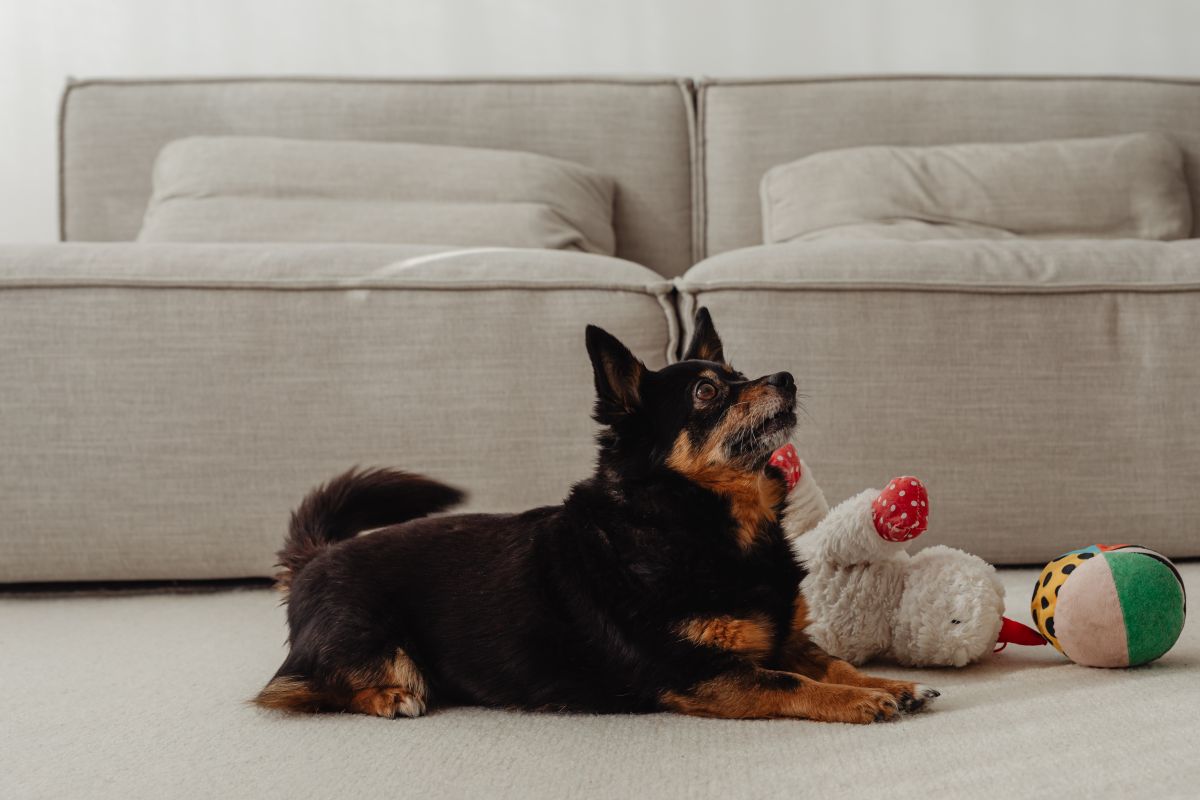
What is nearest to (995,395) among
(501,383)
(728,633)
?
(501,383)

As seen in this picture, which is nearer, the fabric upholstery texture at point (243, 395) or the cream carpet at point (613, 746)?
the cream carpet at point (613, 746)

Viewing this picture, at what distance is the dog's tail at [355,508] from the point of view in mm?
1507

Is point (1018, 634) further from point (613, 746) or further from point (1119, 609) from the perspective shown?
point (613, 746)

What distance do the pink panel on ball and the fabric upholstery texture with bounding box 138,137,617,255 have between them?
5.22 feet

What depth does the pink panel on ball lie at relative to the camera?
130 cm

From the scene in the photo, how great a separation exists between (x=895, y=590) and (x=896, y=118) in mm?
1931

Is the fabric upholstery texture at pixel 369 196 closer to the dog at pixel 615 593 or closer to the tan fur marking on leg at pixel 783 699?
the dog at pixel 615 593

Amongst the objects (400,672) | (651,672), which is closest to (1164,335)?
(651,672)

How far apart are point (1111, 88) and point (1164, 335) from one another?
134 centimetres

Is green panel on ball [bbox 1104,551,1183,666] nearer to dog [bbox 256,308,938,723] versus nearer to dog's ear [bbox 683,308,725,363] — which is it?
dog [bbox 256,308,938,723]

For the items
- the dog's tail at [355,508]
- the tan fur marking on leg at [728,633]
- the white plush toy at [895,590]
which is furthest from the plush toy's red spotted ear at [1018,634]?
the dog's tail at [355,508]

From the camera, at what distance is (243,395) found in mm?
2006

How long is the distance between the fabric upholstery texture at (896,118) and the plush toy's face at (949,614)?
1715 mm

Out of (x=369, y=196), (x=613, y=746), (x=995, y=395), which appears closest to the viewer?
(x=613, y=746)
